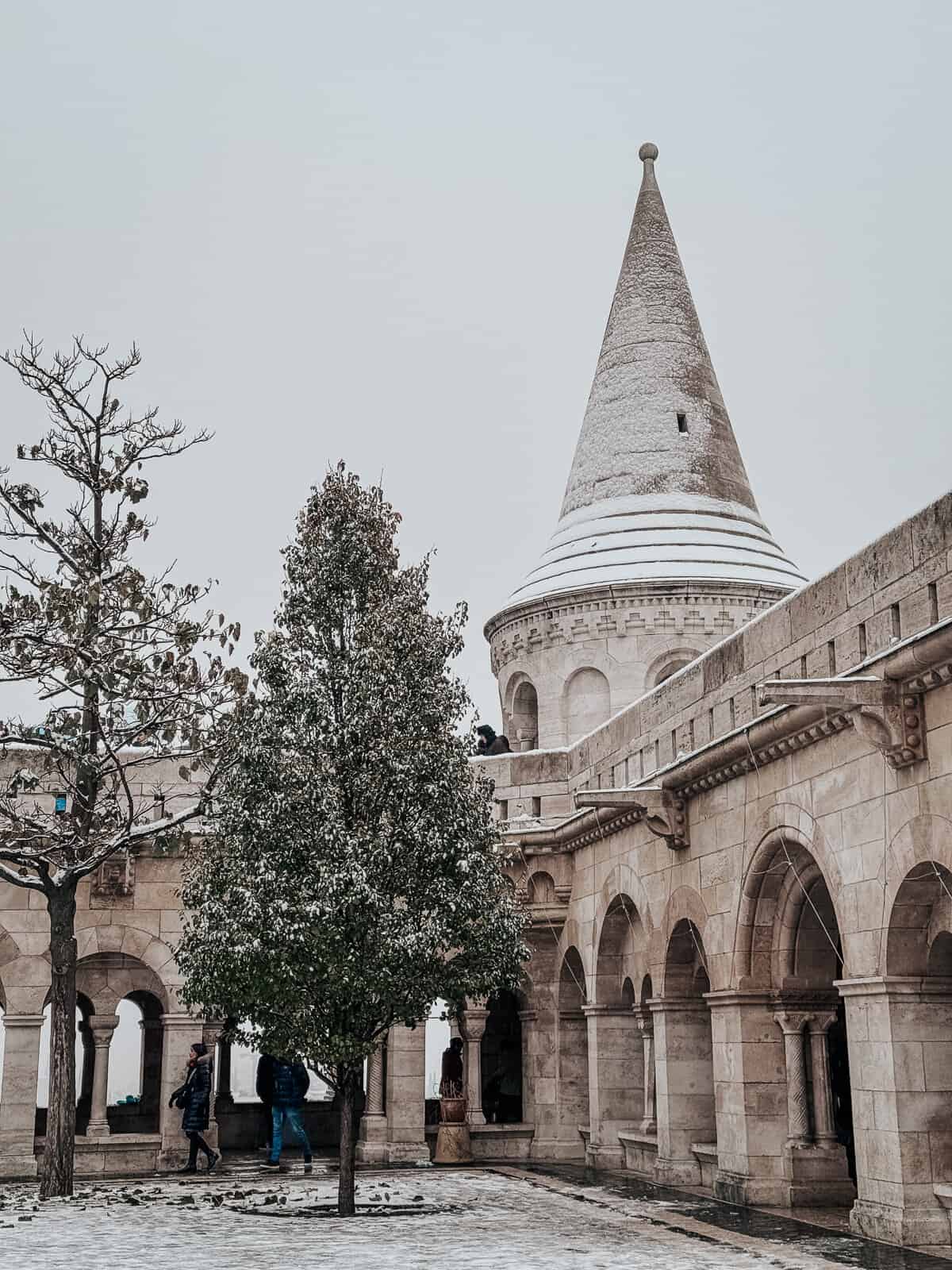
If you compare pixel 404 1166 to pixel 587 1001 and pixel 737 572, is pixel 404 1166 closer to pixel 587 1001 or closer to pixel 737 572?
pixel 587 1001

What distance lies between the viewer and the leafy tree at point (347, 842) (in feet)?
37.2

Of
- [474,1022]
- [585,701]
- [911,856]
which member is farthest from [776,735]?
[585,701]

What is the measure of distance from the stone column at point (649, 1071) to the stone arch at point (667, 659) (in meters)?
6.84

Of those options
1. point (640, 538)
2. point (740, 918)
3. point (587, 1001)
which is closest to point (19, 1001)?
point (587, 1001)

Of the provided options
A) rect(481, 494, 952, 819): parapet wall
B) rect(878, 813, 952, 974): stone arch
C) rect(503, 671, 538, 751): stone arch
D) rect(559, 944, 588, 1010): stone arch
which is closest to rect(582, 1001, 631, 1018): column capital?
rect(559, 944, 588, 1010): stone arch

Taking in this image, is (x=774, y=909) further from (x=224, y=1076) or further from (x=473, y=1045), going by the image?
(x=224, y=1076)

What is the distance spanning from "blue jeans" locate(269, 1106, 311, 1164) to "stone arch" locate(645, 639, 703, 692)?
7.89m

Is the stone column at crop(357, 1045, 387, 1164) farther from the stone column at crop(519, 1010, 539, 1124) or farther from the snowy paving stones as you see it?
the snowy paving stones

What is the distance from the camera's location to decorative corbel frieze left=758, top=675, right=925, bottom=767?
30.7 feet

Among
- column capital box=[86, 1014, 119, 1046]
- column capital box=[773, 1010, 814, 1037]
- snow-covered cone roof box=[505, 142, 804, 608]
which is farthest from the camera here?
snow-covered cone roof box=[505, 142, 804, 608]

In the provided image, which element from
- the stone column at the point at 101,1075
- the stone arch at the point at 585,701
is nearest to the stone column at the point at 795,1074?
the stone column at the point at 101,1075

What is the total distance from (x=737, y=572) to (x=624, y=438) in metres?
2.90

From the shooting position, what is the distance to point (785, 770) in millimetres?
11375

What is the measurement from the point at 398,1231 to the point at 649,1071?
194 inches
